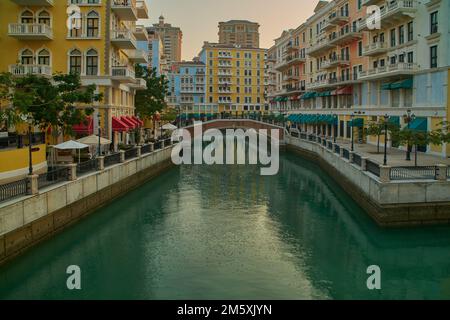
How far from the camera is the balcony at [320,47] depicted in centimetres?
6638

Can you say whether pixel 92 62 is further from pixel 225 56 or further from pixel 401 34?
pixel 225 56

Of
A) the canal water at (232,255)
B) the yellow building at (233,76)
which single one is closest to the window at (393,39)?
the canal water at (232,255)

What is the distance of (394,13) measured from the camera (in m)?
43.4

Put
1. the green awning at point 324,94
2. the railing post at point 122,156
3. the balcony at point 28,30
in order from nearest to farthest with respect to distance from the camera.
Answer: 1. the railing post at point 122,156
2. the balcony at point 28,30
3. the green awning at point 324,94

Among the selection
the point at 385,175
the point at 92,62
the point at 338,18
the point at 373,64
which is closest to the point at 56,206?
the point at 385,175

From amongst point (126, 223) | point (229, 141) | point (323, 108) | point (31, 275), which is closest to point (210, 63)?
point (229, 141)

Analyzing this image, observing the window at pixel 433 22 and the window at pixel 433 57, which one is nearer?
the window at pixel 433 22

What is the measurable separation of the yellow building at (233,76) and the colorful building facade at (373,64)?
1758 inches

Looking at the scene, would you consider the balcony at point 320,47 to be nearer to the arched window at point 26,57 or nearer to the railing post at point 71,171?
the arched window at point 26,57

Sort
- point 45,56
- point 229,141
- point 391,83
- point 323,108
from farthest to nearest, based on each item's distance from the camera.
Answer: point 229,141 < point 323,108 < point 391,83 < point 45,56

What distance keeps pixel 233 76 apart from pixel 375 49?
8408cm

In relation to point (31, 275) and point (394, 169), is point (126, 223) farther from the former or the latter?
point (394, 169)

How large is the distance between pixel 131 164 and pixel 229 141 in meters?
59.3
